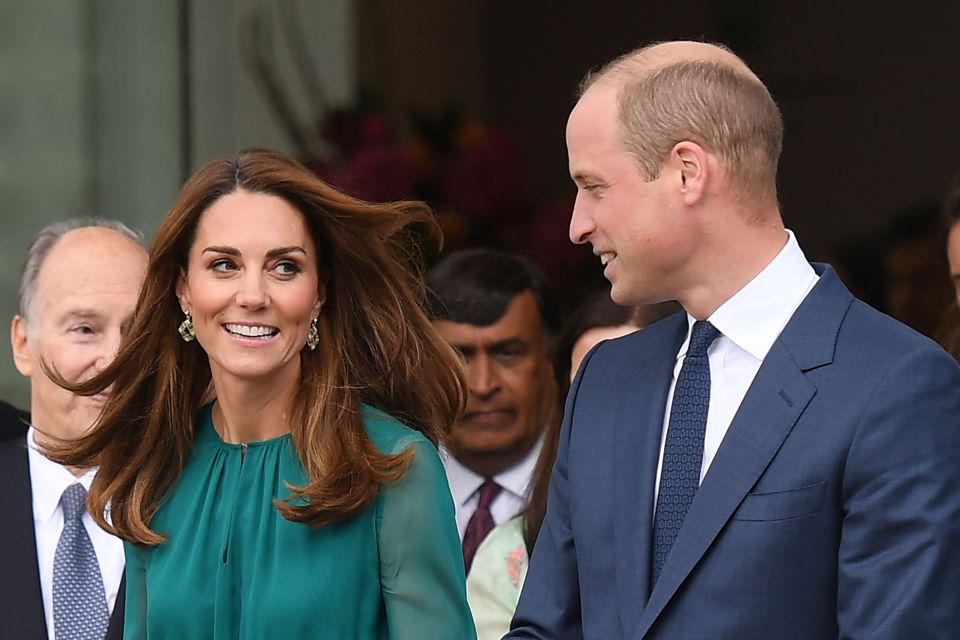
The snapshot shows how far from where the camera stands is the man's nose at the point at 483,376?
3916 millimetres

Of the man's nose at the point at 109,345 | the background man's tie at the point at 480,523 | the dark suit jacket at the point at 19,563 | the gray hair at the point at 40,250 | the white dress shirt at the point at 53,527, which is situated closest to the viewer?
the dark suit jacket at the point at 19,563

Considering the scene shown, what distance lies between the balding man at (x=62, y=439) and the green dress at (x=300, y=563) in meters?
0.33

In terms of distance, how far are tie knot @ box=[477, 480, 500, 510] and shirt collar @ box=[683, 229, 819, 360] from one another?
160 centimetres

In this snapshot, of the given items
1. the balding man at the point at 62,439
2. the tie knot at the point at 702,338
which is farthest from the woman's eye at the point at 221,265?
the tie knot at the point at 702,338

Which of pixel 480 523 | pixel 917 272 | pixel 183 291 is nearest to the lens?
pixel 183 291

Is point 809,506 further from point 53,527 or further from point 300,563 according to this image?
point 53,527

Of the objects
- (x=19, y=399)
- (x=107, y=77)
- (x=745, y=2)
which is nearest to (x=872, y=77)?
(x=745, y=2)

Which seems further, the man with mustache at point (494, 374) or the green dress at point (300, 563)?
the man with mustache at point (494, 374)

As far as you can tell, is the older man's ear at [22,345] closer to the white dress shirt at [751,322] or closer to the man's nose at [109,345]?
the man's nose at [109,345]

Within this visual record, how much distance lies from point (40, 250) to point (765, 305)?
1.90 m

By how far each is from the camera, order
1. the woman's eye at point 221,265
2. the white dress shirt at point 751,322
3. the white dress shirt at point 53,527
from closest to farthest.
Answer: the white dress shirt at point 751,322
the woman's eye at point 221,265
the white dress shirt at point 53,527

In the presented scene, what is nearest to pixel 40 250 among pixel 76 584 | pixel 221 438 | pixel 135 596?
pixel 76 584

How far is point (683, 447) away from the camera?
7.59ft

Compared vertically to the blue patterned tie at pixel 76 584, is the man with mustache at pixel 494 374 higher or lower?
higher
